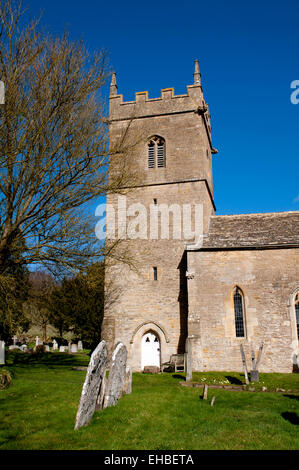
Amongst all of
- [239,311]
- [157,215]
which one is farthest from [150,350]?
[157,215]

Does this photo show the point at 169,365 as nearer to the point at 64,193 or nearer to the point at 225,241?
the point at 225,241

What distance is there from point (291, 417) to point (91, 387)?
4301mm

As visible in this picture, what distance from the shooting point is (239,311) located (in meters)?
16.9

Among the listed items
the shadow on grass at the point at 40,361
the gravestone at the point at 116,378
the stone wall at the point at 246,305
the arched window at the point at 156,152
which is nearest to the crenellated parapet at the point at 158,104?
the arched window at the point at 156,152

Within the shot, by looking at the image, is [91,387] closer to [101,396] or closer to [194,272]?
[101,396]

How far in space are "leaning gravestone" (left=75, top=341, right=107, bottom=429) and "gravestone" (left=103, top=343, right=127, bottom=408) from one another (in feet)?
1.14

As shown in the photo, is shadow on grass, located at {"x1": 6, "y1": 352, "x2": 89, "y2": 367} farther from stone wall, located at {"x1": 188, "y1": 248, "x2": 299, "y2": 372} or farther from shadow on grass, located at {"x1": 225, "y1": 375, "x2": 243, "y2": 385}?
shadow on grass, located at {"x1": 225, "y1": 375, "x2": 243, "y2": 385}

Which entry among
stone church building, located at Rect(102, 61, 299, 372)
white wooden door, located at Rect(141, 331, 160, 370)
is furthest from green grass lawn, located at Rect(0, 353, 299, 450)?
white wooden door, located at Rect(141, 331, 160, 370)

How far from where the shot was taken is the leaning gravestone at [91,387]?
6648mm

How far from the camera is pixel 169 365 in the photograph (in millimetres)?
16250

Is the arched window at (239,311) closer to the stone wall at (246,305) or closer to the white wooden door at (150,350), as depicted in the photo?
the stone wall at (246,305)

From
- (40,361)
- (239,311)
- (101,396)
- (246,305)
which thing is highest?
(246,305)

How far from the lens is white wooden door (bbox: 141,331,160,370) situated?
58.9ft

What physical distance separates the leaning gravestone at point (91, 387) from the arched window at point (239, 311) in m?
10.1
